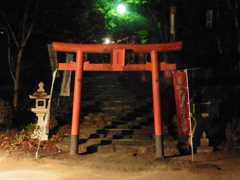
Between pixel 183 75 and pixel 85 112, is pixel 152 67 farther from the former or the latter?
pixel 85 112

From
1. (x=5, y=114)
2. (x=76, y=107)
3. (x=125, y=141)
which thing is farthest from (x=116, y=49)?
(x=5, y=114)

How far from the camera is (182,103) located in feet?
30.2

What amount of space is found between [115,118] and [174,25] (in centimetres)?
724

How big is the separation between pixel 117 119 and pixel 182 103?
4030mm

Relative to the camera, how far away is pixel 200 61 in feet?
53.9

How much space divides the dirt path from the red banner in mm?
1076

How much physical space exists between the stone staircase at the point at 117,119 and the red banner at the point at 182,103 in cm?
109

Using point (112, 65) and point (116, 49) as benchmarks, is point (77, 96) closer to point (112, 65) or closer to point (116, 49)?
point (112, 65)

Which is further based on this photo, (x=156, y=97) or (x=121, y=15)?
(x=121, y=15)

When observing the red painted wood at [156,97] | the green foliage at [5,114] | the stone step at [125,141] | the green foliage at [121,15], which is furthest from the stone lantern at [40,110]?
the green foliage at [121,15]

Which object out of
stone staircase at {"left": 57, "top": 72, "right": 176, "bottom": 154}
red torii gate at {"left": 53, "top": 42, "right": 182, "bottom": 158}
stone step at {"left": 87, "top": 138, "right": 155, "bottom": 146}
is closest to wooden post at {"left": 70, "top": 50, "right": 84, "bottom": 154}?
red torii gate at {"left": 53, "top": 42, "right": 182, "bottom": 158}

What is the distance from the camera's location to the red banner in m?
9.19

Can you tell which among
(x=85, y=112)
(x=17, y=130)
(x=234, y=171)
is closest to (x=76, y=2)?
(x=85, y=112)

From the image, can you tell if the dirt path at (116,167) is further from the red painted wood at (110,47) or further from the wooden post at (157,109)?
the red painted wood at (110,47)
